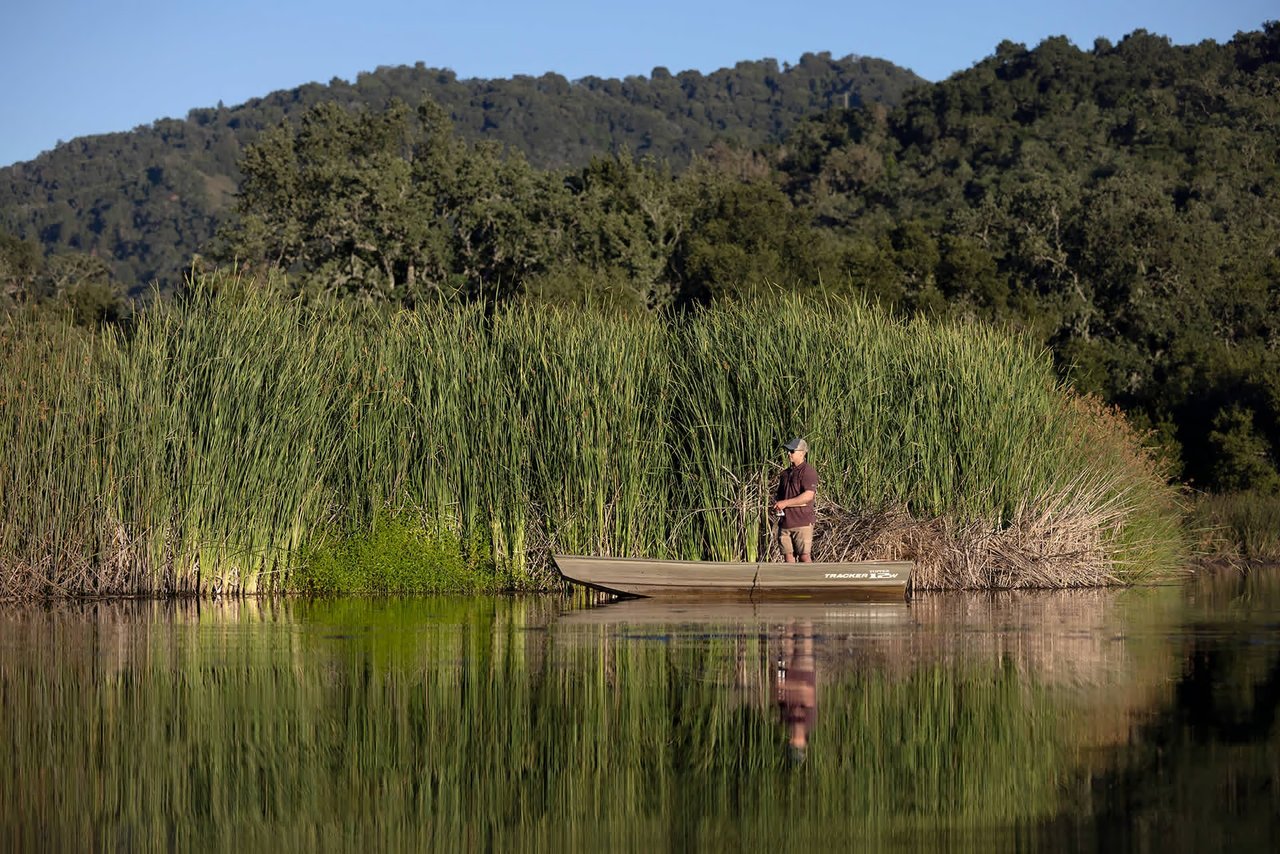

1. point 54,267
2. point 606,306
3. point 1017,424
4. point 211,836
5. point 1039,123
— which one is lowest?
point 211,836

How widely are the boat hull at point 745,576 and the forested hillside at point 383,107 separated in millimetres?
83857

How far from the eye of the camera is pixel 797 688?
12258mm

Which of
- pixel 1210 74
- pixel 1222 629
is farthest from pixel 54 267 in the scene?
pixel 1222 629

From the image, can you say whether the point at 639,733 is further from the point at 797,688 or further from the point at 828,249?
the point at 828,249

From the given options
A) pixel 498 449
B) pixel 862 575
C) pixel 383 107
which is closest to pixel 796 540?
pixel 862 575

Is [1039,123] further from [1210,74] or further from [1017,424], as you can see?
[1017,424]

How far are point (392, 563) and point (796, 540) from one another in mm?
4440

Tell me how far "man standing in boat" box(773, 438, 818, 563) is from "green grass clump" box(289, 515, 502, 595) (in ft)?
11.4

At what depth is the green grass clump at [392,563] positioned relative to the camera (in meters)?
19.4

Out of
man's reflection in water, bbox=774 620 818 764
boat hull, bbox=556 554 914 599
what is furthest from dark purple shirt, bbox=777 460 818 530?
man's reflection in water, bbox=774 620 818 764

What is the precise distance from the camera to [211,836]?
817cm

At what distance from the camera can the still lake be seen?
27.2 ft

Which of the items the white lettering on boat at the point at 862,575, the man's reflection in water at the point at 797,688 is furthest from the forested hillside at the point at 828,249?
the man's reflection in water at the point at 797,688

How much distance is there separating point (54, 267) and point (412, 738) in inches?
1961
